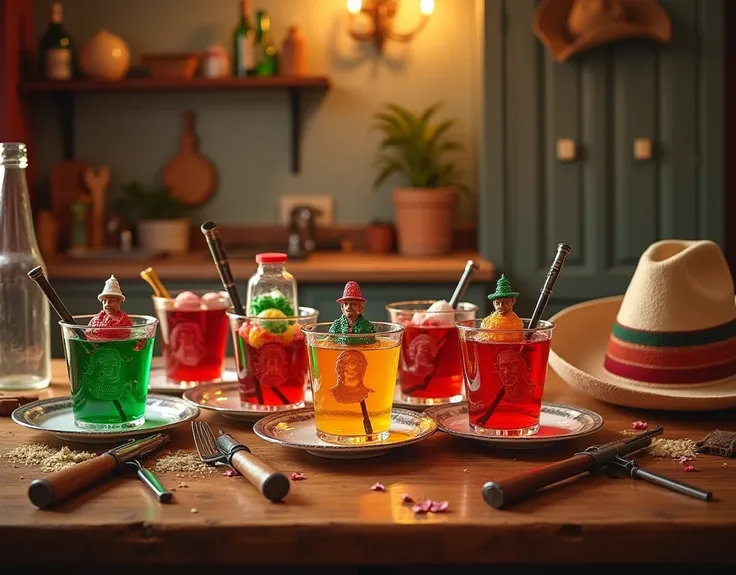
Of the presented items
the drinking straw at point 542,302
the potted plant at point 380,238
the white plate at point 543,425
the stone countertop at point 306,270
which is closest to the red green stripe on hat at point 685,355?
the white plate at point 543,425

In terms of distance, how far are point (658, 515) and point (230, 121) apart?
10.4 feet

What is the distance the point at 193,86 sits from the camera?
368 centimetres

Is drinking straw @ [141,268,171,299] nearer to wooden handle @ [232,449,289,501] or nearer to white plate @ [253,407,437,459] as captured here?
white plate @ [253,407,437,459]

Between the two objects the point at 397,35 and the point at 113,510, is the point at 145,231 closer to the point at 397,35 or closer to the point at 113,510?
the point at 397,35

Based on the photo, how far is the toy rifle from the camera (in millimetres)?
1022

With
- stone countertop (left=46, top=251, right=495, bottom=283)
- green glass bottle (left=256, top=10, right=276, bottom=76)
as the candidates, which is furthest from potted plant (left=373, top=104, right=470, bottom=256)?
green glass bottle (left=256, top=10, right=276, bottom=76)

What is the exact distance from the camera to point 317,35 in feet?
12.7

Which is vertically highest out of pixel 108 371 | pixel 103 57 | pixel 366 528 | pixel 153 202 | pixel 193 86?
pixel 103 57

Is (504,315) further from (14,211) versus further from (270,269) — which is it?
(14,211)

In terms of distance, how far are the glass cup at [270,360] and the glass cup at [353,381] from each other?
0.18 meters

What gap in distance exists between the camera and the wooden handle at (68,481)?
1.02 meters

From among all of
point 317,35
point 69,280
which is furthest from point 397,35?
point 69,280

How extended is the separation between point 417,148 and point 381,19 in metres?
0.51

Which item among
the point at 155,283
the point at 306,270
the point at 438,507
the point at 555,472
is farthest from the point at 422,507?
the point at 306,270
